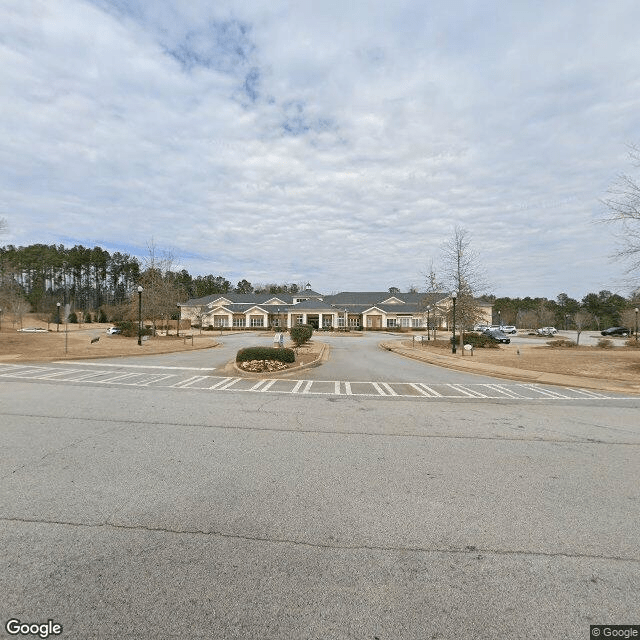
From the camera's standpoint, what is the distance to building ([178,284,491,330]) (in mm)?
74500

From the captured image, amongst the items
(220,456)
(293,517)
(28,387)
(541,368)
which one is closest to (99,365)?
(28,387)

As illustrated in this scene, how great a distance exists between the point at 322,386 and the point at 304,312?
6174cm

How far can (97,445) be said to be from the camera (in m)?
6.02

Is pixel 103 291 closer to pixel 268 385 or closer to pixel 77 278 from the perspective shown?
pixel 77 278

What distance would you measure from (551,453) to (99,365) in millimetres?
18122

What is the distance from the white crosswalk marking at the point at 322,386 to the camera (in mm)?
11234

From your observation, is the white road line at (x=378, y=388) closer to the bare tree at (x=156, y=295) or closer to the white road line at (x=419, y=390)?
the white road line at (x=419, y=390)

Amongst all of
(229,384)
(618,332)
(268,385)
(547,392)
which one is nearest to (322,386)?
(268,385)

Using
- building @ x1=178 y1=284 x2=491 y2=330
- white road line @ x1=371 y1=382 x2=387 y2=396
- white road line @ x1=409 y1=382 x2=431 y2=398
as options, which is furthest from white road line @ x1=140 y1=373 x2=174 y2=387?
building @ x1=178 y1=284 x2=491 y2=330

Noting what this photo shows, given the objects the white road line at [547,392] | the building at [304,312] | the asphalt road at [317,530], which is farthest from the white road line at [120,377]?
the building at [304,312]

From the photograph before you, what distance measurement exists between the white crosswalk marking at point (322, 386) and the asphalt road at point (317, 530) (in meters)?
3.93

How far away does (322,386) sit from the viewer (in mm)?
12508

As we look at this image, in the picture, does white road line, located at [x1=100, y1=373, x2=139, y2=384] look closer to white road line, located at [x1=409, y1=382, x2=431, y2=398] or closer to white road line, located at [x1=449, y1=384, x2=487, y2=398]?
white road line, located at [x1=409, y1=382, x2=431, y2=398]

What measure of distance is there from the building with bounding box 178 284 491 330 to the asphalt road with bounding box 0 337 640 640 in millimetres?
66560
